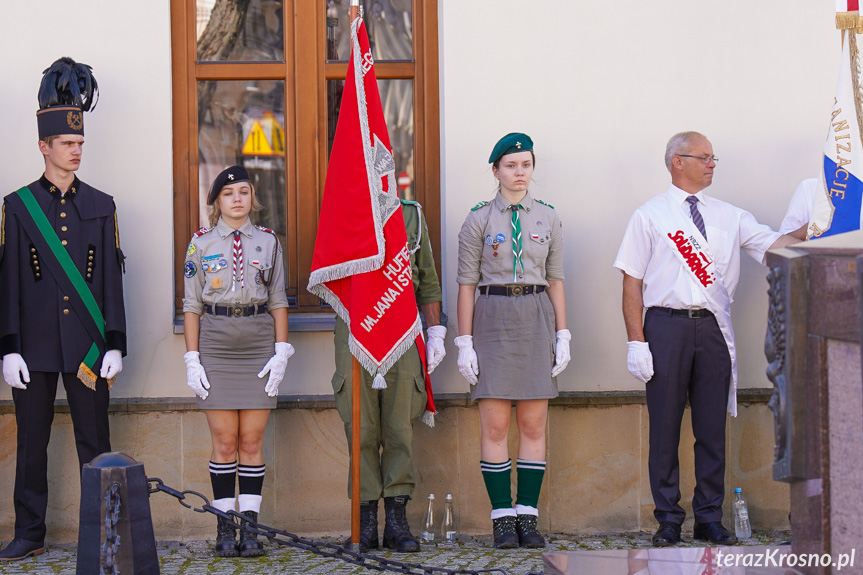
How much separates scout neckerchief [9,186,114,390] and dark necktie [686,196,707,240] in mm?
3141

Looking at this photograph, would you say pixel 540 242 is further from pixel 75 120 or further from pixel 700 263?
pixel 75 120

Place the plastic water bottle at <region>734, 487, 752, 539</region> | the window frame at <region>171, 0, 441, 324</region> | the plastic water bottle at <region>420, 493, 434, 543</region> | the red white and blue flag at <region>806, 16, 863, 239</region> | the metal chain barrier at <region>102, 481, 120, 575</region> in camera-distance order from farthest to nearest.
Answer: the window frame at <region>171, 0, 441, 324</region>, the plastic water bottle at <region>734, 487, 752, 539</region>, the plastic water bottle at <region>420, 493, 434, 543</region>, the red white and blue flag at <region>806, 16, 863, 239</region>, the metal chain barrier at <region>102, 481, 120, 575</region>

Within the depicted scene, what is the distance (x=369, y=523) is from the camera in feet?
17.0

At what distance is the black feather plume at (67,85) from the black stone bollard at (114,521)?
8.78 ft

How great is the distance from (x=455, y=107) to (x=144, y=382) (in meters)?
2.33

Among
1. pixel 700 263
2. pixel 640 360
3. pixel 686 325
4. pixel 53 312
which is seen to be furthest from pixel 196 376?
pixel 700 263

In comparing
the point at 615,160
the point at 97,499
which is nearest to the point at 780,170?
the point at 615,160

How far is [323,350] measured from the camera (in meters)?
5.80

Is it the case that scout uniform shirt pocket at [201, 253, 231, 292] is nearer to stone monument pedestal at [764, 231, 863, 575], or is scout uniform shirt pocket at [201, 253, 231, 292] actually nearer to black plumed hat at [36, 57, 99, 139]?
black plumed hat at [36, 57, 99, 139]

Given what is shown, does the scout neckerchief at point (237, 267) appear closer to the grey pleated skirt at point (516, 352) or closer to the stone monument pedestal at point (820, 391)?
the grey pleated skirt at point (516, 352)

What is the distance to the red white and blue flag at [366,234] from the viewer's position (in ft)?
16.4

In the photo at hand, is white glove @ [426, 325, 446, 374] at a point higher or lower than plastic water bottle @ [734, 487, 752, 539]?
higher

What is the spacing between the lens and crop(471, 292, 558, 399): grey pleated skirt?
207 inches

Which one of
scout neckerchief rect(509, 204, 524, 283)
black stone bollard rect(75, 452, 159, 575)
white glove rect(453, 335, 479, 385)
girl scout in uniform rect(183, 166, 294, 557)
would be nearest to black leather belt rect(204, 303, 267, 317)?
girl scout in uniform rect(183, 166, 294, 557)
